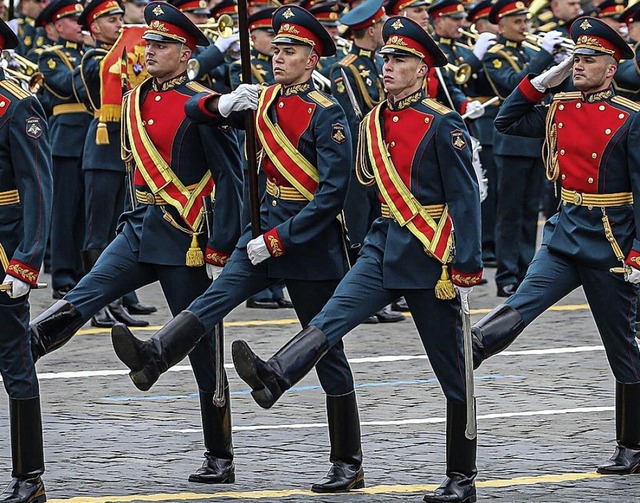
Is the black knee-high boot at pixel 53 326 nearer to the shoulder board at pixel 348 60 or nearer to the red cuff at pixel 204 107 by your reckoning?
the red cuff at pixel 204 107

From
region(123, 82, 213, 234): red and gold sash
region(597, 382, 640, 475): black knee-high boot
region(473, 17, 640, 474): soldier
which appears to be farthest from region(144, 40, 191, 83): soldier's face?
region(597, 382, 640, 475): black knee-high boot

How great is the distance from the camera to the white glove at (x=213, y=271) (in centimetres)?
810

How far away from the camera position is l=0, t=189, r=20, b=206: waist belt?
24.9 feet

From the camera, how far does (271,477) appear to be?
8.18m

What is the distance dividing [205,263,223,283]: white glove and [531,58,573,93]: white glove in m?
1.78

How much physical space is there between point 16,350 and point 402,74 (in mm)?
2066

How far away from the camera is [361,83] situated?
44.9 feet

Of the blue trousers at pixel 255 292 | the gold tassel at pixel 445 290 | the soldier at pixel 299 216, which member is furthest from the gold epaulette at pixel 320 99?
the gold tassel at pixel 445 290

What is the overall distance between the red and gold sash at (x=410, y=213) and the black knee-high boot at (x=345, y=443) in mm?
882

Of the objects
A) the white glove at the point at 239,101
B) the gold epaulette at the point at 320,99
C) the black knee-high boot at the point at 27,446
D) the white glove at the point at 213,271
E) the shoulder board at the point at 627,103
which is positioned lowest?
the black knee-high boot at the point at 27,446

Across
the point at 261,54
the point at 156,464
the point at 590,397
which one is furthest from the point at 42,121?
the point at 261,54

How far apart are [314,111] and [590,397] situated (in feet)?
9.98

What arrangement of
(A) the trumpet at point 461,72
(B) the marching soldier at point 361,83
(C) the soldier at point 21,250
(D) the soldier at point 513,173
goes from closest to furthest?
(C) the soldier at point 21,250 < (B) the marching soldier at point 361,83 < (D) the soldier at point 513,173 < (A) the trumpet at point 461,72

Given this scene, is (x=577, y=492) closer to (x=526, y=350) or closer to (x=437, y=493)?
(x=437, y=493)
